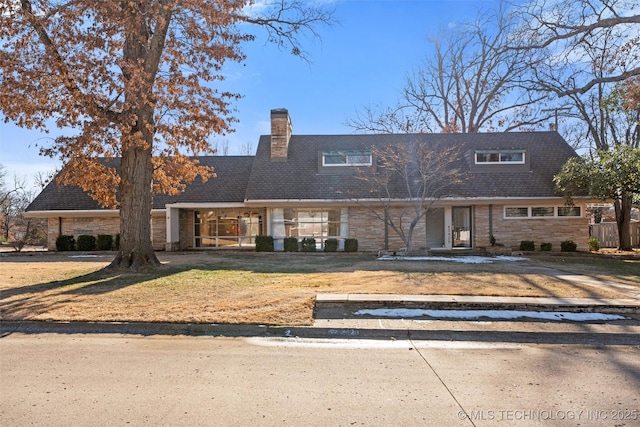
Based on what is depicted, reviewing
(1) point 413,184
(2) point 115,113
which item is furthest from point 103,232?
(1) point 413,184

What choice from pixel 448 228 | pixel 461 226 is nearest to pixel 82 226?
pixel 448 228

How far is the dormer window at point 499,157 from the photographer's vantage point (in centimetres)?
2048

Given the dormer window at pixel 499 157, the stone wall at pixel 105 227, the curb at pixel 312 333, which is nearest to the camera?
the curb at pixel 312 333

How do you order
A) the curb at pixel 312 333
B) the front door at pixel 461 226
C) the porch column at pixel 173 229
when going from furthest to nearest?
the porch column at pixel 173 229
the front door at pixel 461 226
the curb at pixel 312 333

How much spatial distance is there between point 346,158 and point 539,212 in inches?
374

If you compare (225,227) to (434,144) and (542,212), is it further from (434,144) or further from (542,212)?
(542,212)

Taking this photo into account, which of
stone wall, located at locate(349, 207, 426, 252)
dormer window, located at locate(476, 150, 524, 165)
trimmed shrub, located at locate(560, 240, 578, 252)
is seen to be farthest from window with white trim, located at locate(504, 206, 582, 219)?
stone wall, located at locate(349, 207, 426, 252)

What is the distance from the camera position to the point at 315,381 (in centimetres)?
446

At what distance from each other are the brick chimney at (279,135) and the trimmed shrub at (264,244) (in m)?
4.60

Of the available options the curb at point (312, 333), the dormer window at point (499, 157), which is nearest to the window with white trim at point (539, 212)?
the dormer window at point (499, 157)

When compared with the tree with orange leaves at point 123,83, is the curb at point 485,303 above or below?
below

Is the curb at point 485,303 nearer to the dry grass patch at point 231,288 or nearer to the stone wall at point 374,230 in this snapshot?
the dry grass patch at point 231,288

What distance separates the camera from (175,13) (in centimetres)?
1249

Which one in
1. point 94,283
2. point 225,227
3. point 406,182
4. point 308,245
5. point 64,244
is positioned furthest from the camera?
point 225,227
